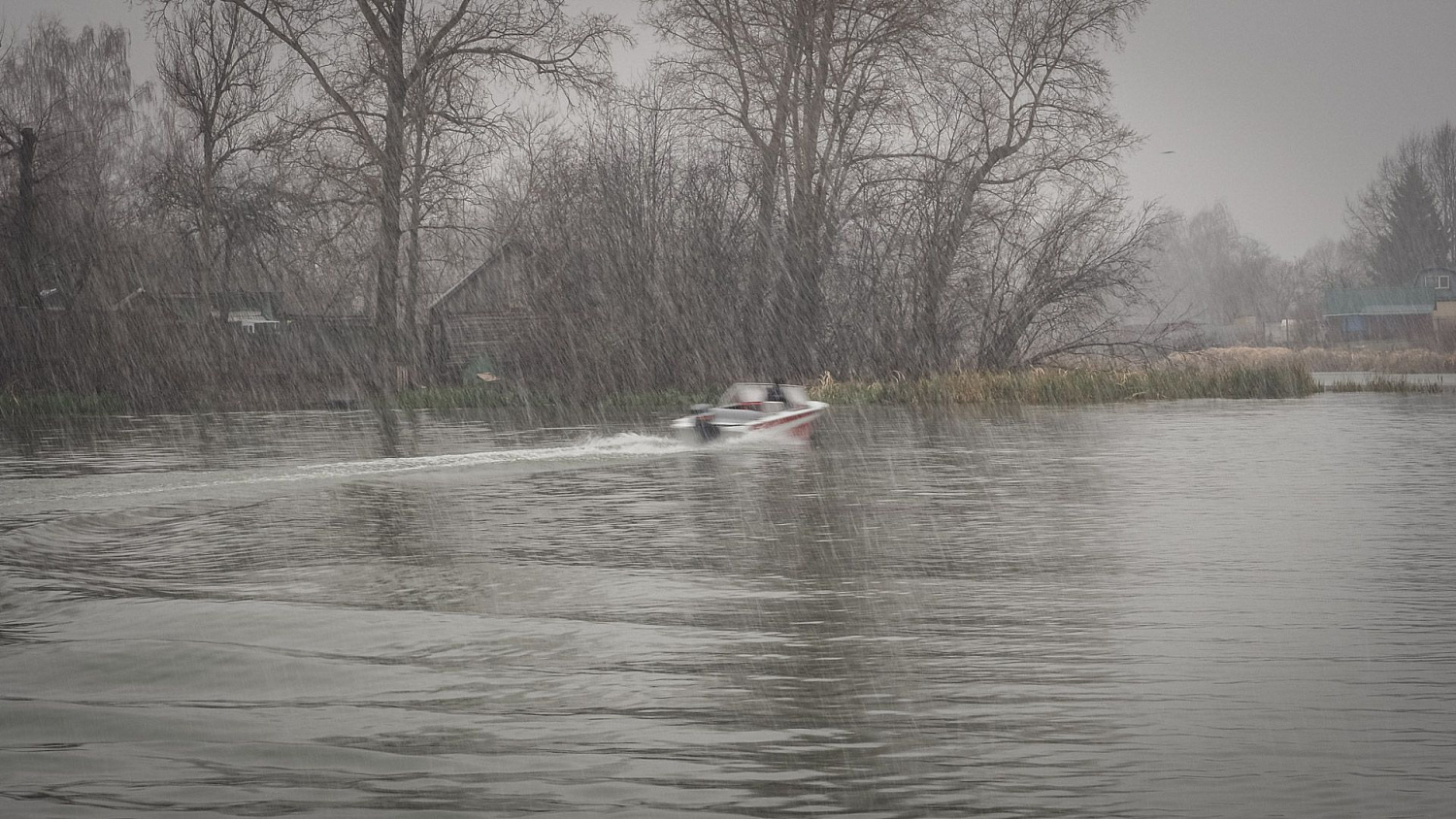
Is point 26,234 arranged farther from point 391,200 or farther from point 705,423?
point 705,423

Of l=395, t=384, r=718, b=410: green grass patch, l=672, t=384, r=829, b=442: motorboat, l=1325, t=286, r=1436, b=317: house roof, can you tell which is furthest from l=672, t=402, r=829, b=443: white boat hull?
l=1325, t=286, r=1436, b=317: house roof

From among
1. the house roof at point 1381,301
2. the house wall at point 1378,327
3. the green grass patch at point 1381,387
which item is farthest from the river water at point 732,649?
the house roof at point 1381,301

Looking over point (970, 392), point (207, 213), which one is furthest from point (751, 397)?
Result: point (207, 213)

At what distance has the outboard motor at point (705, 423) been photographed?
2328 centimetres

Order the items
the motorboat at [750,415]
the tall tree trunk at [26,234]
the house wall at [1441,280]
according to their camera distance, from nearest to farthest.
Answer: the motorboat at [750,415], the tall tree trunk at [26,234], the house wall at [1441,280]

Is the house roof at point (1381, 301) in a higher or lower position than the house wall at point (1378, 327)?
higher

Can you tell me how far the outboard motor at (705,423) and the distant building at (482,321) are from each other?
Answer: 17781 mm

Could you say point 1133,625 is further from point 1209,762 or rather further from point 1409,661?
point 1209,762

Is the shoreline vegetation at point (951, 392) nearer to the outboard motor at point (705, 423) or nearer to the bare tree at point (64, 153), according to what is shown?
the bare tree at point (64, 153)

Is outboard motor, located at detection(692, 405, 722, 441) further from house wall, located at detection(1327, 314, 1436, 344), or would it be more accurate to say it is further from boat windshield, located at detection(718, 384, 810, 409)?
house wall, located at detection(1327, 314, 1436, 344)

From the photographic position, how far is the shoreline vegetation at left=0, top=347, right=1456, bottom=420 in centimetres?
3709

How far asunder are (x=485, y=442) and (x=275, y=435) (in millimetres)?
5015

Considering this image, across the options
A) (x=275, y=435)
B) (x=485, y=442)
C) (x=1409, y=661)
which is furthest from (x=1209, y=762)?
(x=275, y=435)

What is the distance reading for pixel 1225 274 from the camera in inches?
5851
